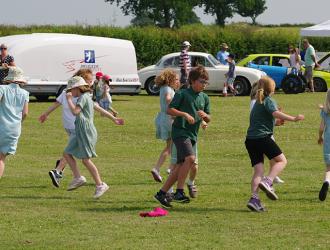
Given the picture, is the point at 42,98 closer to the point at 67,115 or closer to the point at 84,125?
the point at 67,115

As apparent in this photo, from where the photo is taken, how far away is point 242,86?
121 ft

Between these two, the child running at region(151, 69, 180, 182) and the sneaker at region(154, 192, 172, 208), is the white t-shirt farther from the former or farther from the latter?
the sneaker at region(154, 192, 172, 208)

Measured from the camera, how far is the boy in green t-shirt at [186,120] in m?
11.7

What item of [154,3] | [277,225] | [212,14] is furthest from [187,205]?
[212,14]

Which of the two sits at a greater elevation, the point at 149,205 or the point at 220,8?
the point at 149,205

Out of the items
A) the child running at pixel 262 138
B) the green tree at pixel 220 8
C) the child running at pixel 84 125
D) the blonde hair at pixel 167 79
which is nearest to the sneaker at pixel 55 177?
the child running at pixel 84 125

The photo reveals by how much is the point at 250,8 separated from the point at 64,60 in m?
92.1

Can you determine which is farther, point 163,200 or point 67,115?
point 67,115

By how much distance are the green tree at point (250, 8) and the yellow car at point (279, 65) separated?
212 feet

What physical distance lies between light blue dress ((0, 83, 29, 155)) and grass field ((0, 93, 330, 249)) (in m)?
0.62

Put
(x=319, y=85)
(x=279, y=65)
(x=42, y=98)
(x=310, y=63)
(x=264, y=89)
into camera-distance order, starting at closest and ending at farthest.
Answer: (x=264, y=89) → (x=42, y=98) → (x=310, y=63) → (x=319, y=85) → (x=279, y=65)

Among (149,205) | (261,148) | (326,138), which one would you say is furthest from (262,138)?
(149,205)

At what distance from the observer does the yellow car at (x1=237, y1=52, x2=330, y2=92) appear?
39.1 meters

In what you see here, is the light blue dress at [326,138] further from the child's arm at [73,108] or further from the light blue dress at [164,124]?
the child's arm at [73,108]
